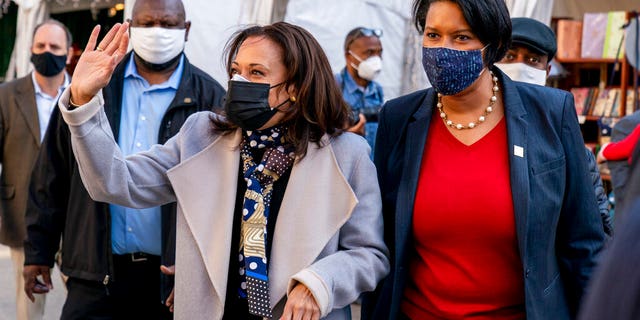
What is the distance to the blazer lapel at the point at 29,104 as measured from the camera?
5855 millimetres

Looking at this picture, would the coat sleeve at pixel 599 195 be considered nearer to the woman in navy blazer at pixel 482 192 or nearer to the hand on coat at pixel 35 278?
the woman in navy blazer at pixel 482 192

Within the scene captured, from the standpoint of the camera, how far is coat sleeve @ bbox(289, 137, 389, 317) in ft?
9.16

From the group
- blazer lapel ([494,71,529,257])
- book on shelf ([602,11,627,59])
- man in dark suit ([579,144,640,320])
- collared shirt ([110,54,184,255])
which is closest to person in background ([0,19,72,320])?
collared shirt ([110,54,184,255])

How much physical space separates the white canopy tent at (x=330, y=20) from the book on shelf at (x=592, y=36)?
413 mm

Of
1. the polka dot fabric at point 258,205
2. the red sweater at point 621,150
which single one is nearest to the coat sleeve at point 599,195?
the red sweater at point 621,150

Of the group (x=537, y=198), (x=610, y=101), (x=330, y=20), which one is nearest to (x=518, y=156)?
(x=537, y=198)

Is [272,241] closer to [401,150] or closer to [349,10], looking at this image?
[401,150]

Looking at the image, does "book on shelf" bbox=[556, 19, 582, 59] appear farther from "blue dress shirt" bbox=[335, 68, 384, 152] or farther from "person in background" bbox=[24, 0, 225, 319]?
"person in background" bbox=[24, 0, 225, 319]

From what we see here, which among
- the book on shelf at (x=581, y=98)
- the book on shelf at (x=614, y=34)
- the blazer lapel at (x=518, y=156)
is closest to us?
the blazer lapel at (x=518, y=156)

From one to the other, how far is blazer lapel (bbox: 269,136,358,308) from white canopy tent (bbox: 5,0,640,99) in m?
5.92

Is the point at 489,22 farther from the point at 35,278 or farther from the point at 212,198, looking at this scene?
the point at 35,278

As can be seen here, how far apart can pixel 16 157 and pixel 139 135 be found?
187 centimetres

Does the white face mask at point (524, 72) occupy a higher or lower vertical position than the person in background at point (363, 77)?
higher

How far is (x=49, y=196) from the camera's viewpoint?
444cm
